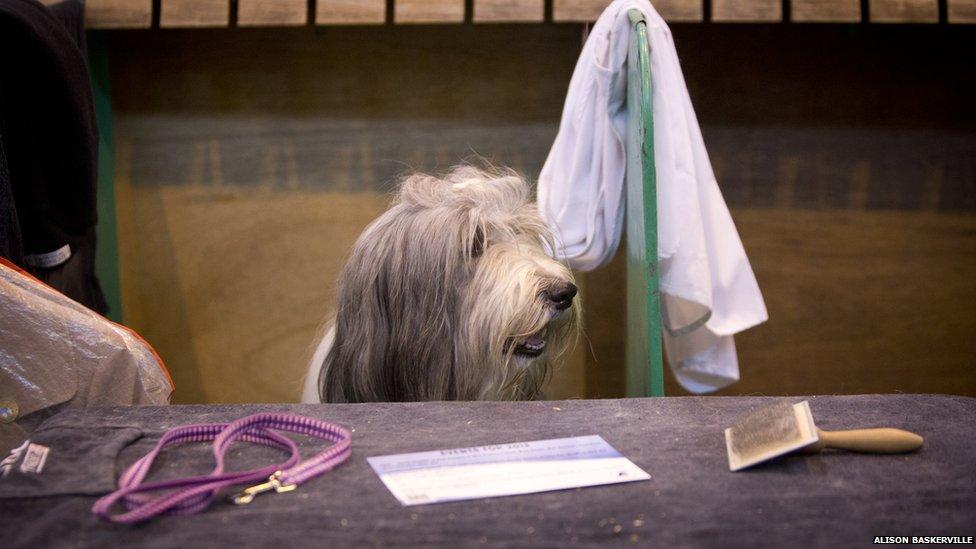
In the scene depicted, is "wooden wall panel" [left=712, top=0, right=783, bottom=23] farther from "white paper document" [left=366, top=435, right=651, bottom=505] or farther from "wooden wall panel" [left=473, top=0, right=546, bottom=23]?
"white paper document" [left=366, top=435, right=651, bottom=505]

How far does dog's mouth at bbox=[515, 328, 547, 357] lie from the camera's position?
1.65 metres

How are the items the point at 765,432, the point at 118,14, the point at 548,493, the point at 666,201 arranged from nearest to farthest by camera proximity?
the point at 548,493 < the point at 765,432 < the point at 666,201 < the point at 118,14

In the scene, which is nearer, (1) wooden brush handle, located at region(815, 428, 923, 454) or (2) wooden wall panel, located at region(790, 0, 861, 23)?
(1) wooden brush handle, located at region(815, 428, 923, 454)

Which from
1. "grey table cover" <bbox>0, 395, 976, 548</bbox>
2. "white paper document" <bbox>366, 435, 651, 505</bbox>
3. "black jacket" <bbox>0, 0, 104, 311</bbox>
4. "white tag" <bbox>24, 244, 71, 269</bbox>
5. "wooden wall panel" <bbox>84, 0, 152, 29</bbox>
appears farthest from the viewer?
"wooden wall panel" <bbox>84, 0, 152, 29</bbox>

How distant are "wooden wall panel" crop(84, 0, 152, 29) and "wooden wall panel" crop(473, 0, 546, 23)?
886 millimetres

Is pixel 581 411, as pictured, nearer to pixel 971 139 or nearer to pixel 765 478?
pixel 765 478

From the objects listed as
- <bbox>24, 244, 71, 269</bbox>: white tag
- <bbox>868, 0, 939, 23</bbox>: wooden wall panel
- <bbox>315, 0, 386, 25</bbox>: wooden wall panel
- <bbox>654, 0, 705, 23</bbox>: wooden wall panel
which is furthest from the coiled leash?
<bbox>868, 0, 939, 23</bbox>: wooden wall panel

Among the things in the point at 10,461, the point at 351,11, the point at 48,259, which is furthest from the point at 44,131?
the point at 10,461

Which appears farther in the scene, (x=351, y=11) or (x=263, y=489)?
(x=351, y=11)

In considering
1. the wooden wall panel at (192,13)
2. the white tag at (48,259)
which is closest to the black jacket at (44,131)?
the white tag at (48,259)

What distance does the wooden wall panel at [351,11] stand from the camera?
2254 mm

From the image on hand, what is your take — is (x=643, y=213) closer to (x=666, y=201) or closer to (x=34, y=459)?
(x=666, y=201)

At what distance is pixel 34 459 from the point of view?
99 cm

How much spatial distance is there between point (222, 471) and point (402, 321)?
752mm
